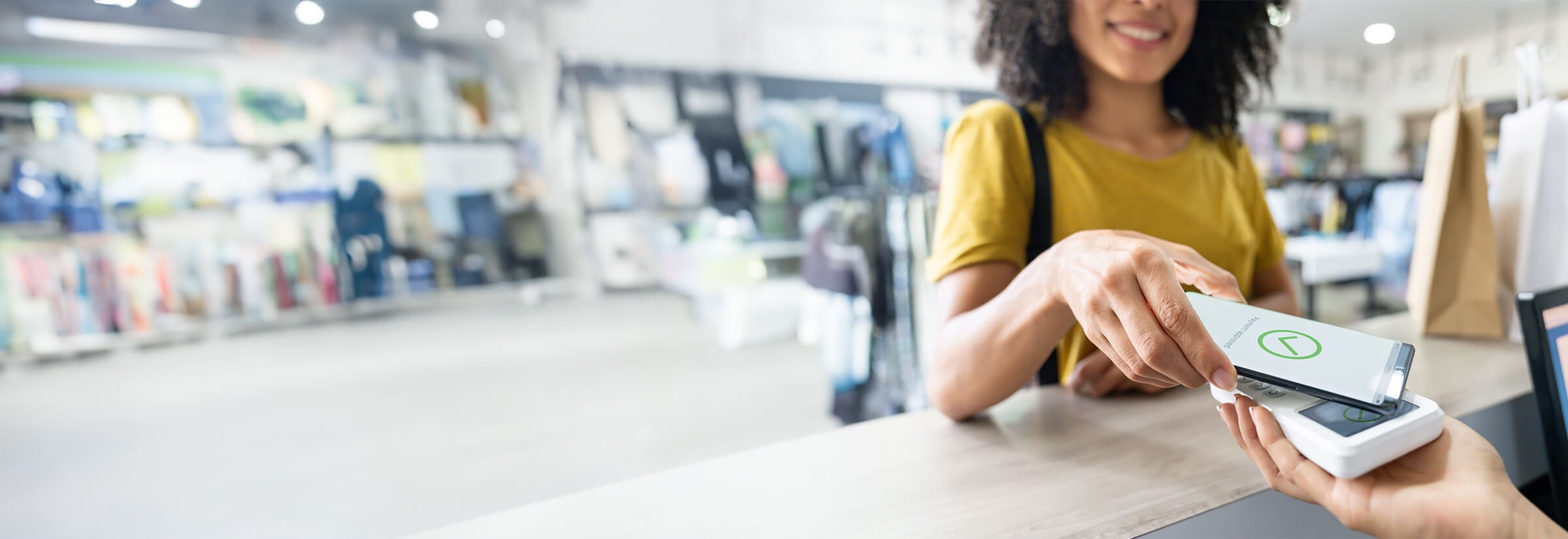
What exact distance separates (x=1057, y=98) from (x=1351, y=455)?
0.58 m

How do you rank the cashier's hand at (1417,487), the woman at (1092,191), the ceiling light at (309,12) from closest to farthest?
the cashier's hand at (1417,487), the woman at (1092,191), the ceiling light at (309,12)

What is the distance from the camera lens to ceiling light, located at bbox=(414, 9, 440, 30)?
319 centimetres

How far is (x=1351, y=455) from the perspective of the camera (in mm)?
352

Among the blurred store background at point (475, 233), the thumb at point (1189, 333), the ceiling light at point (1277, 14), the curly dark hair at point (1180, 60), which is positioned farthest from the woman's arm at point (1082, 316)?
the blurred store background at point (475, 233)

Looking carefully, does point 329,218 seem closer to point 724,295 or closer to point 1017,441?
point 724,295

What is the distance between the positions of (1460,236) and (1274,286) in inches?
11.1

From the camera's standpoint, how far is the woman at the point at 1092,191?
1.70ft

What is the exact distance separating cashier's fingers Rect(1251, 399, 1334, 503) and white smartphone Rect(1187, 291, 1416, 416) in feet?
0.09

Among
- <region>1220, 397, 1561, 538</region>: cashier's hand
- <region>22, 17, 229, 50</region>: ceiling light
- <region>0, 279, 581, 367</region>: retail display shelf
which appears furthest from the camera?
<region>0, 279, 581, 367</region>: retail display shelf

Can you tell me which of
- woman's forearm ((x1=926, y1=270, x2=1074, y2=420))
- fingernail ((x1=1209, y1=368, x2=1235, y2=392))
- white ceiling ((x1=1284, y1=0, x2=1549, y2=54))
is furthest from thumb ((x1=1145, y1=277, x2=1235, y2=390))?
white ceiling ((x1=1284, y1=0, x2=1549, y2=54))

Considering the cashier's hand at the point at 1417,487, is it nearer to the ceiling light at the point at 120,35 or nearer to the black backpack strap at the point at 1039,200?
the black backpack strap at the point at 1039,200

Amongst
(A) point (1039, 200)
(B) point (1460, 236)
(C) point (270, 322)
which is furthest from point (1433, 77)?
(C) point (270, 322)

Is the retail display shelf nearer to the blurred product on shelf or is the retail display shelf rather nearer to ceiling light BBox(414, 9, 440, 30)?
the blurred product on shelf

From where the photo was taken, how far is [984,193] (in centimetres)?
71
